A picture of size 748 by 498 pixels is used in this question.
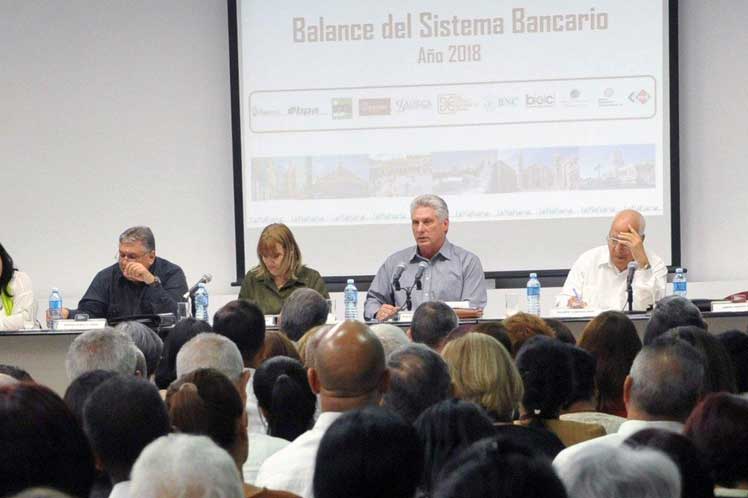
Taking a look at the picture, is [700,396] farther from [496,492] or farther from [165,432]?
[496,492]

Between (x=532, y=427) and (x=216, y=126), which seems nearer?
(x=532, y=427)

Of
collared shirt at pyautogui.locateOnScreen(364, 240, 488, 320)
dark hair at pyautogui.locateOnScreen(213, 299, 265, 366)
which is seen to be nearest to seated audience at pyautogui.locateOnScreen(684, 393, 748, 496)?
dark hair at pyautogui.locateOnScreen(213, 299, 265, 366)

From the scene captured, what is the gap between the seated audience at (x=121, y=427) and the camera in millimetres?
2162

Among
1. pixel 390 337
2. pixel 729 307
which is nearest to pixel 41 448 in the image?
pixel 390 337

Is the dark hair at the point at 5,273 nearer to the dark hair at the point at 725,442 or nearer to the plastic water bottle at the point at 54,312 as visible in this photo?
the plastic water bottle at the point at 54,312

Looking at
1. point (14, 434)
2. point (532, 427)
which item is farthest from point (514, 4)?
point (14, 434)

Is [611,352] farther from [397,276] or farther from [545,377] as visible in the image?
[397,276]

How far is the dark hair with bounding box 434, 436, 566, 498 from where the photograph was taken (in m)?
1.33

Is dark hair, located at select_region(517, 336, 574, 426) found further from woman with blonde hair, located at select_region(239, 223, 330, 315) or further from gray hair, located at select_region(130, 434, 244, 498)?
woman with blonde hair, located at select_region(239, 223, 330, 315)

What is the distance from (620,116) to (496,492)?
6456mm

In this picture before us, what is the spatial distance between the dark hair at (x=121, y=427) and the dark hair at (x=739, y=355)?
1907 mm

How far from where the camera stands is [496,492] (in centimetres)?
132

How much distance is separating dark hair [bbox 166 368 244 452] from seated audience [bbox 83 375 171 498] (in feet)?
0.70

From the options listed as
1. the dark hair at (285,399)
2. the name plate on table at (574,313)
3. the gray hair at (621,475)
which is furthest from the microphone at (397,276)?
the gray hair at (621,475)
